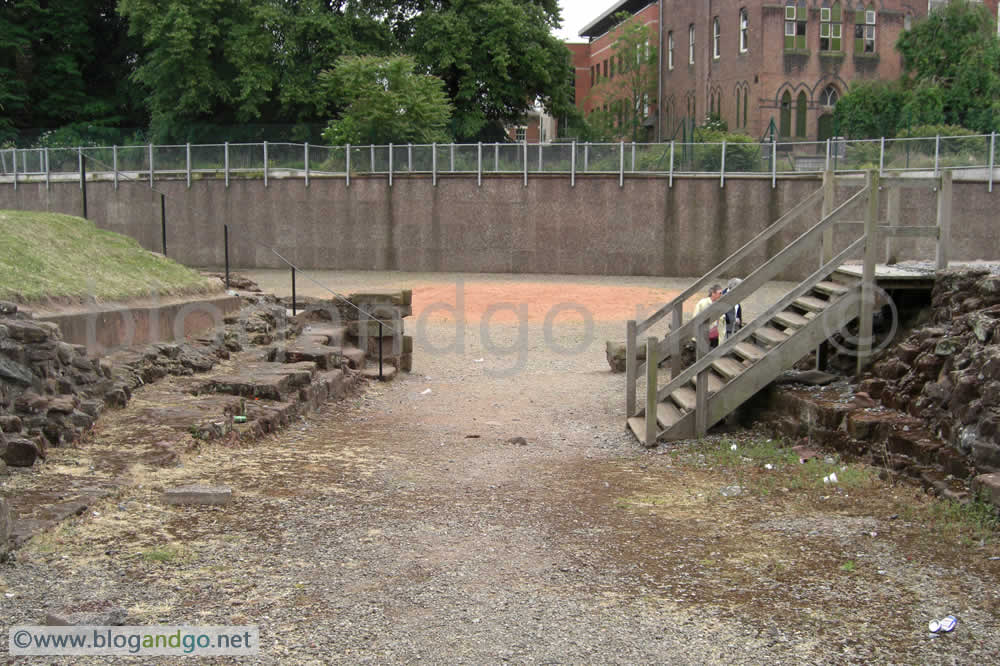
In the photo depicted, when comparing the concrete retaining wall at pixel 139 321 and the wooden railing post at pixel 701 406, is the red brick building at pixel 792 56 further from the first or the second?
the wooden railing post at pixel 701 406

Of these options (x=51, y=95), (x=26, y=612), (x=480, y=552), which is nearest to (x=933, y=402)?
(x=480, y=552)

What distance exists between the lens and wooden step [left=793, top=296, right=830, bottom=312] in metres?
10.7

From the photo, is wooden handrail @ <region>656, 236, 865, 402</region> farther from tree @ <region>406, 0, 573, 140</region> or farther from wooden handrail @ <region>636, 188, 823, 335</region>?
tree @ <region>406, 0, 573, 140</region>

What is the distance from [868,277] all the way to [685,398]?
7.47 ft

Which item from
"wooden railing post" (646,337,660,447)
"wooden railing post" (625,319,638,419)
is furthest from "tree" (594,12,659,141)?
"wooden railing post" (646,337,660,447)

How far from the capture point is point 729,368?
34.8 feet

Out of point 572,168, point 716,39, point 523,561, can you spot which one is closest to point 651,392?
point 523,561

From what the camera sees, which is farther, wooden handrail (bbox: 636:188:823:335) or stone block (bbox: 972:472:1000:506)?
wooden handrail (bbox: 636:188:823:335)

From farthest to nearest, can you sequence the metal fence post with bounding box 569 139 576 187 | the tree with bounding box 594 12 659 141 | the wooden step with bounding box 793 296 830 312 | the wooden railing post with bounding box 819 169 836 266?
the tree with bounding box 594 12 659 141, the metal fence post with bounding box 569 139 576 187, the wooden railing post with bounding box 819 169 836 266, the wooden step with bounding box 793 296 830 312

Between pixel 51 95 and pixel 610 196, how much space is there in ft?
103

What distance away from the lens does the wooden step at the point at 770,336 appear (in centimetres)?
1041

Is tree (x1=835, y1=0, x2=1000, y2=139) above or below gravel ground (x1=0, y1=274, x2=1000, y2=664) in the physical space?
above

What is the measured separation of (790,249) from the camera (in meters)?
10.5

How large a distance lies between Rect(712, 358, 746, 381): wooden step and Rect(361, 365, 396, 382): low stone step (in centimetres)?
599
